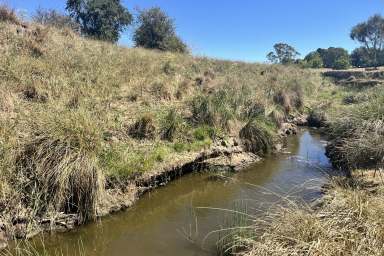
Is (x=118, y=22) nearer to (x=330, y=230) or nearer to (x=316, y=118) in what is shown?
(x=316, y=118)

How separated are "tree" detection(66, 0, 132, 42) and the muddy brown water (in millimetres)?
25650

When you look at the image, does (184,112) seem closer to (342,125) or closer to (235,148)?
(235,148)

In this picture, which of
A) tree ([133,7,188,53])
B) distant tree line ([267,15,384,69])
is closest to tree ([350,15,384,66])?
distant tree line ([267,15,384,69])

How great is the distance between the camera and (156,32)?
3434 centimetres

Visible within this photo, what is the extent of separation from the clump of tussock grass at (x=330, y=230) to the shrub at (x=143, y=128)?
5532 mm

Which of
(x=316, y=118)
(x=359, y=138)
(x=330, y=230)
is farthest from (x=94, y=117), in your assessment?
(x=316, y=118)

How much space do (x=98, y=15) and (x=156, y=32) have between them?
504 centimetres

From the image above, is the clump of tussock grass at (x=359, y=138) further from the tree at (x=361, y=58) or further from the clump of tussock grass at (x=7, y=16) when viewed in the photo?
the tree at (x=361, y=58)

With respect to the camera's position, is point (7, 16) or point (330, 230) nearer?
point (330, 230)

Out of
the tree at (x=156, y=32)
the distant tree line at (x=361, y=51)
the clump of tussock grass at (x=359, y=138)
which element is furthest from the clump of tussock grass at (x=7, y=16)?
the distant tree line at (x=361, y=51)

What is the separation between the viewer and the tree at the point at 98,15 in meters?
34.2

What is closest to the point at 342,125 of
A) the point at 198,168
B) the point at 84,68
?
the point at 198,168

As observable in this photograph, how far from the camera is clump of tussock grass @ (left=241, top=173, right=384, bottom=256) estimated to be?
4.73 meters

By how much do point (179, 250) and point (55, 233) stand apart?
2.13 metres
